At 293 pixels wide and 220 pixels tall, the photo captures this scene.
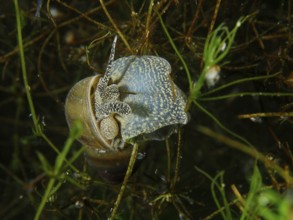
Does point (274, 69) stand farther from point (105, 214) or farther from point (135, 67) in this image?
point (105, 214)

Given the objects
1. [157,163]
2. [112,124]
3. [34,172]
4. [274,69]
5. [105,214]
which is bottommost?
[34,172]

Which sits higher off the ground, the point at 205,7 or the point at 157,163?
the point at 205,7

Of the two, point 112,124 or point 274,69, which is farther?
point 274,69

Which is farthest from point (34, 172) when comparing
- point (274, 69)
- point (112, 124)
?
point (274, 69)
